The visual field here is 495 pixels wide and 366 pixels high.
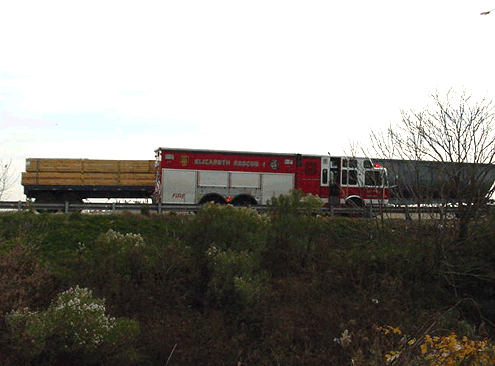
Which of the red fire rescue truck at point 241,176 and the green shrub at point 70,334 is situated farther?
the red fire rescue truck at point 241,176

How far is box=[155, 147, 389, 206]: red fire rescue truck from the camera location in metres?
22.6

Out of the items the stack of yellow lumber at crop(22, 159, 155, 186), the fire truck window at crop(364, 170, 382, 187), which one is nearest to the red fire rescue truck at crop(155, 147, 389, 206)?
the stack of yellow lumber at crop(22, 159, 155, 186)

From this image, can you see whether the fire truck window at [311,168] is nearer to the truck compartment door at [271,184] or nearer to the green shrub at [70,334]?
the truck compartment door at [271,184]

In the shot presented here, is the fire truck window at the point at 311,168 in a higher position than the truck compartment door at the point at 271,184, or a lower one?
higher

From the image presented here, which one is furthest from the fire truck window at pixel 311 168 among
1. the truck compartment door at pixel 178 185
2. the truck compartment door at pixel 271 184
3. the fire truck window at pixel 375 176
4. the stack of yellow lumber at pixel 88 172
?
the fire truck window at pixel 375 176

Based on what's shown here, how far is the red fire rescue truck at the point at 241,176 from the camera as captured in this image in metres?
22.6

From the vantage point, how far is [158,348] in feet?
24.1

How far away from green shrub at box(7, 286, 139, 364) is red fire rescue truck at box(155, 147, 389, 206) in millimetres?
15908

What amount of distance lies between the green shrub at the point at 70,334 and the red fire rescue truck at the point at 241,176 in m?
15.9

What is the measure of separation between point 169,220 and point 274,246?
13.3 feet

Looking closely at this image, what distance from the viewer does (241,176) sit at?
23.1 metres

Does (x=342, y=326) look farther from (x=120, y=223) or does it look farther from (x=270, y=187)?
(x=270, y=187)

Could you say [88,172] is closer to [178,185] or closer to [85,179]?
[85,179]

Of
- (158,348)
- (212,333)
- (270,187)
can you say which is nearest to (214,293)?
(212,333)
